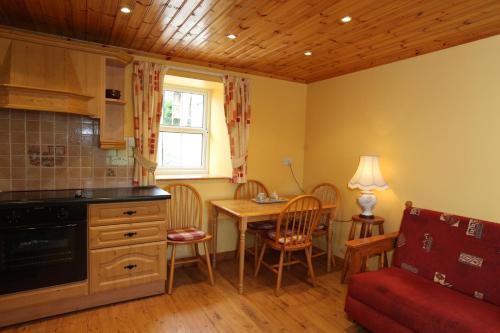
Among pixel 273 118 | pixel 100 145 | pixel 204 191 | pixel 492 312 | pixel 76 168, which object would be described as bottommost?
Answer: pixel 492 312

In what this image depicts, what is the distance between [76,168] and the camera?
8.96ft

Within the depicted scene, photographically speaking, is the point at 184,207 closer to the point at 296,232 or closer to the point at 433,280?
the point at 296,232

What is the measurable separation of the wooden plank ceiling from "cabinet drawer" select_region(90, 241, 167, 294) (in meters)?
1.72

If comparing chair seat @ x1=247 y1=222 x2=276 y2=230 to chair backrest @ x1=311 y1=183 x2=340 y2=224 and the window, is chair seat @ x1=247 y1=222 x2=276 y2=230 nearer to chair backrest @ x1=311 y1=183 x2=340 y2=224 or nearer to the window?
chair backrest @ x1=311 y1=183 x2=340 y2=224

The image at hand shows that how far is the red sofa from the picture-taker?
5.85 ft

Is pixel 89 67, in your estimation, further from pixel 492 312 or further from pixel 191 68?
pixel 492 312

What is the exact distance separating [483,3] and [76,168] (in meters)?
3.20

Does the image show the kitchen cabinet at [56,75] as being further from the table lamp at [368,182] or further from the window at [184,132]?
the table lamp at [368,182]

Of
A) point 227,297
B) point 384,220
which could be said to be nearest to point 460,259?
point 384,220

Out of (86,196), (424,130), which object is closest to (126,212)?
(86,196)

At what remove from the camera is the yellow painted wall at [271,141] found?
11.6 feet

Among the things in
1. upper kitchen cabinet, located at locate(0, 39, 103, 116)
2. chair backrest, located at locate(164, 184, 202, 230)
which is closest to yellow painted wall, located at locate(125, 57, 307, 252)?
chair backrest, located at locate(164, 184, 202, 230)

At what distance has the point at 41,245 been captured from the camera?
217 centimetres

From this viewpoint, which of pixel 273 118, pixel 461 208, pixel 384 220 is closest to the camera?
pixel 461 208
